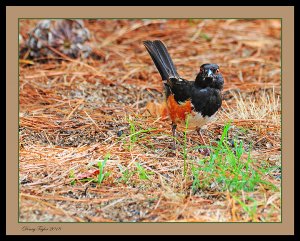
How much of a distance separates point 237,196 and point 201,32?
3.67 m

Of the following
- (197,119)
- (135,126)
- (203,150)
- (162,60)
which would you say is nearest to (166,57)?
(162,60)

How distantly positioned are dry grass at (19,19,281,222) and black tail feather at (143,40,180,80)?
0.40 m

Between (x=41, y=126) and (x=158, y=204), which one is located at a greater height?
(x=41, y=126)

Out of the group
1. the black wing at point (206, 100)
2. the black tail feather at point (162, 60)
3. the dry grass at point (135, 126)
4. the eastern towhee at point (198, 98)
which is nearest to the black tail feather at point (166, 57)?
the black tail feather at point (162, 60)

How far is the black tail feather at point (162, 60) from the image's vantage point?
543 cm

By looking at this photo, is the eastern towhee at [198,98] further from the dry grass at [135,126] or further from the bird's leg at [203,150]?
the dry grass at [135,126]

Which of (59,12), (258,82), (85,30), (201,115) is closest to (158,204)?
(201,115)

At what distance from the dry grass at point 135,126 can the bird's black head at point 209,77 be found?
0.47 m

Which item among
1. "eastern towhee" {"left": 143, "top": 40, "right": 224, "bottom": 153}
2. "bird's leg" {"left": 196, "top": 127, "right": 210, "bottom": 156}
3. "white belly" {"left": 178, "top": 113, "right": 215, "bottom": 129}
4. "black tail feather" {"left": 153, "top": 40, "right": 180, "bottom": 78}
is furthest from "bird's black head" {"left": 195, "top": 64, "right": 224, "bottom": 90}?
"black tail feather" {"left": 153, "top": 40, "right": 180, "bottom": 78}

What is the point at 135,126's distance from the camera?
525cm

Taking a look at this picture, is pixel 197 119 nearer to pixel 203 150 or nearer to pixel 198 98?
pixel 198 98

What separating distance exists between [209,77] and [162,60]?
2.40 ft

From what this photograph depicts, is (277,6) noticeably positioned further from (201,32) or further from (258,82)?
(201,32)

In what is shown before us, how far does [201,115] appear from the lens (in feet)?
16.0
